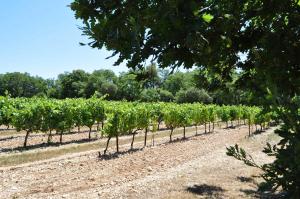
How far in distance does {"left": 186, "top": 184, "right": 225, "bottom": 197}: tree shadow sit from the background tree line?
2.94 metres

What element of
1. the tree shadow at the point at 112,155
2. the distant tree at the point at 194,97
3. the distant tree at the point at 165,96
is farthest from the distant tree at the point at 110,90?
the tree shadow at the point at 112,155

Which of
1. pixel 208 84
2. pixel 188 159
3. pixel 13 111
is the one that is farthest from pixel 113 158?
pixel 208 84

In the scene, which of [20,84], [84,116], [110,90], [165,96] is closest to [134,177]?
[84,116]

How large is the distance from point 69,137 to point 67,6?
2640cm

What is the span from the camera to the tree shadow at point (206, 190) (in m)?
12.0

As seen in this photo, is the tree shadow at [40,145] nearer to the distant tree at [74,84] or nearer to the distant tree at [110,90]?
the distant tree at [110,90]

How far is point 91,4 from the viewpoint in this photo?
458 cm

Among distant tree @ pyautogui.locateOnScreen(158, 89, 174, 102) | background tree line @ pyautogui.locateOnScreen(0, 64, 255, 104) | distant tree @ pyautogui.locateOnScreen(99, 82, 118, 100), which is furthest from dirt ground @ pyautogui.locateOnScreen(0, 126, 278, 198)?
distant tree @ pyautogui.locateOnScreen(158, 89, 174, 102)

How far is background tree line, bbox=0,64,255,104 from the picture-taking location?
823 centimetres

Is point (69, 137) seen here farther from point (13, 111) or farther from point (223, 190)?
point (223, 190)

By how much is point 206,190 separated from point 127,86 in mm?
72210

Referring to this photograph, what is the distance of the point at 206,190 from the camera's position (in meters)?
12.5

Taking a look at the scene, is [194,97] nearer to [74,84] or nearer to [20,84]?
[74,84]

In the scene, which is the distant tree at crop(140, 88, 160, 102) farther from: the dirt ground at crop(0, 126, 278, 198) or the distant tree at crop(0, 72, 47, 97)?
the dirt ground at crop(0, 126, 278, 198)
